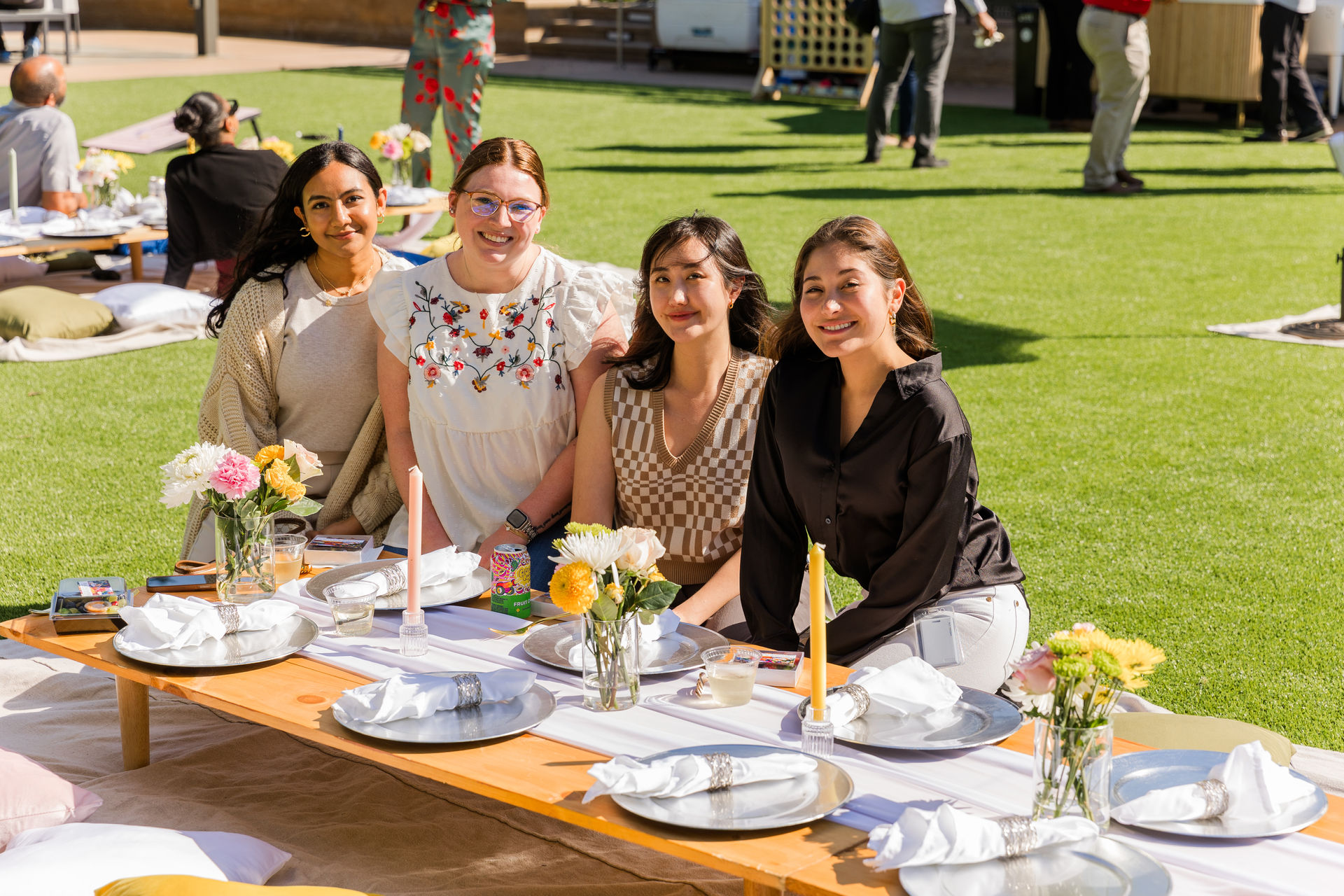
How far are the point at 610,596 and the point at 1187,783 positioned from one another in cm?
100

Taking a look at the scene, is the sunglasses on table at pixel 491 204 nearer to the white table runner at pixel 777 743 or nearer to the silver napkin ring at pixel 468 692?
the white table runner at pixel 777 743

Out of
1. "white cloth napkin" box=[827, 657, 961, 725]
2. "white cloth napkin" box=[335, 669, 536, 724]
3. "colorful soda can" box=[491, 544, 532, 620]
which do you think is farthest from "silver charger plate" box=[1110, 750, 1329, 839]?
"colorful soda can" box=[491, 544, 532, 620]

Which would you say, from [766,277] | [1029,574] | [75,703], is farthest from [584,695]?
[766,277]

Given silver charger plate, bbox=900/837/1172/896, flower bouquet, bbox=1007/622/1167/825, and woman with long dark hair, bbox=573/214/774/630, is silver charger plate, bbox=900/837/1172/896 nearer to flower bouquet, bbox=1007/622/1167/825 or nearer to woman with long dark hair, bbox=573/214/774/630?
flower bouquet, bbox=1007/622/1167/825

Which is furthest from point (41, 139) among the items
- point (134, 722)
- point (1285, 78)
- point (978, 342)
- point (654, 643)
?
point (1285, 78)

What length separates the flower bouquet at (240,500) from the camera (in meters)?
3.03

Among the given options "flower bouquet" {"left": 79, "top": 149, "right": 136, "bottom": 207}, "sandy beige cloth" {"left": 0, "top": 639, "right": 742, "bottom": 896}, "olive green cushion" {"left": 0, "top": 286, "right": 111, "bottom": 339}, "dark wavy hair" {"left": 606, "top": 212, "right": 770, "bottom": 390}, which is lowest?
"sandy beige cloth" {"left": 0, "top": 639, "right": 742, "bottom": 896}

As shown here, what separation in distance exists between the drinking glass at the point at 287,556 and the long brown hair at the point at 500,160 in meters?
1.01

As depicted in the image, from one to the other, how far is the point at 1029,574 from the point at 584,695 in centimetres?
245

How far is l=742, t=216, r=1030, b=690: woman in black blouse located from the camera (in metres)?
3.11

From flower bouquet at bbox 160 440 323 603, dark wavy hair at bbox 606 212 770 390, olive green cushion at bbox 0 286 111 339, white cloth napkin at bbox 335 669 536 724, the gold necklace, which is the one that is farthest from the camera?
olive green cushion at bbox 0 286 111 339

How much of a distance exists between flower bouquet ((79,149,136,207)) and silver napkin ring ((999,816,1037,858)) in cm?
772

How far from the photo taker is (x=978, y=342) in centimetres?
744

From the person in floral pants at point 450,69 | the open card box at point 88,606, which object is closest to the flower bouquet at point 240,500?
the open card box at point 88,606
